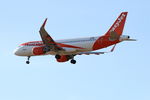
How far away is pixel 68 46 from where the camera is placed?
329 feet

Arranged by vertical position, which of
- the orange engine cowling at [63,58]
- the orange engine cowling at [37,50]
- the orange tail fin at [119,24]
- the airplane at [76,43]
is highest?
the orange tail fin at [119,24]

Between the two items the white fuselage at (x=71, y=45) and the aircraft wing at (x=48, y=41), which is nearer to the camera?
the aircraft wing at (x=48, y=41)

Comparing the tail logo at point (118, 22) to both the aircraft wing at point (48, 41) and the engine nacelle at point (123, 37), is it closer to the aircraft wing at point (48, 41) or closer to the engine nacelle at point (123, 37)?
the engine nacelle at point (123, 37)

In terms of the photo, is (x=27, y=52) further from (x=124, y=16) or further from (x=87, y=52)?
(x=124, y=16)

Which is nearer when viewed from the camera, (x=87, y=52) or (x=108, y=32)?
(x=108, y=32)

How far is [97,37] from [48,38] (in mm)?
8065

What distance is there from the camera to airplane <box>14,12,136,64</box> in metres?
96.1

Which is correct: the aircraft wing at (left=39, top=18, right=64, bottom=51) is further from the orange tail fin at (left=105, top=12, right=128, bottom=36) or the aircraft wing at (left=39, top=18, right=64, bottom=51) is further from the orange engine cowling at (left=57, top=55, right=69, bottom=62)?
the orange tail fin at (left=105, top=12, right=128, bottom=36)

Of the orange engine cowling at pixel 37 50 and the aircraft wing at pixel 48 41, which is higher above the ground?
the aircraft wing at pixel 48 41

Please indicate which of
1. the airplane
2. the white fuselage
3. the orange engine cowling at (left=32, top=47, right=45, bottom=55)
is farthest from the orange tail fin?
the orange engine cowling at (left=32, top=47, right=45, bottom=55)

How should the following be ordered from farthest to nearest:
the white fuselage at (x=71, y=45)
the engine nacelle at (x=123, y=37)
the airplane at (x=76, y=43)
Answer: the white fuselage at (x=71, y=45) → the airplane at (x=76, y=43) → the engine nacelle at (x=123, y=37)

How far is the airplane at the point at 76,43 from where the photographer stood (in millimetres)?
96144

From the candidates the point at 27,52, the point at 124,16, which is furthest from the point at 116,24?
the point at 27,52

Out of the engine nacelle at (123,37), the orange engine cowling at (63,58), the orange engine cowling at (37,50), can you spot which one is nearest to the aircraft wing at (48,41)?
the orange engine cowling at (37,50)
